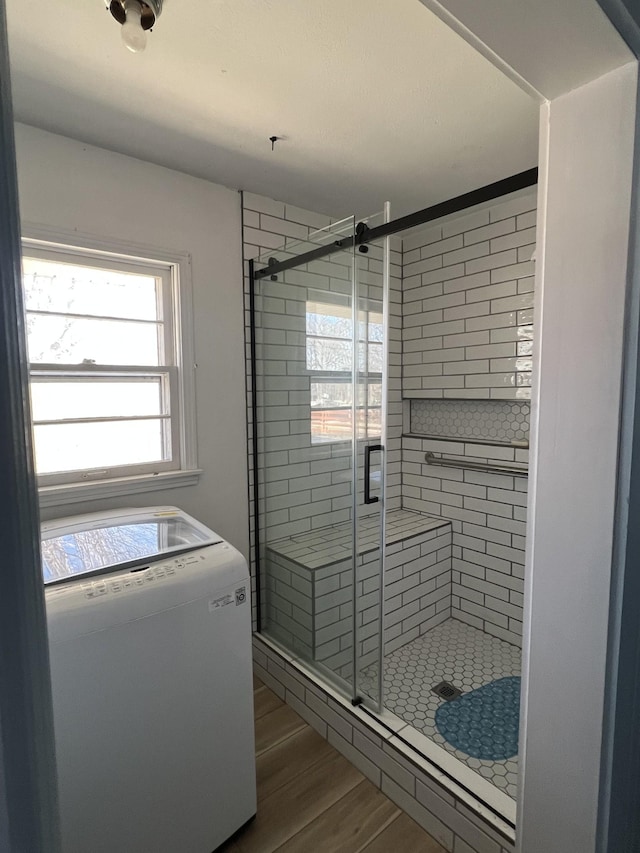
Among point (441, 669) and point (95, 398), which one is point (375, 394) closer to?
point (95, 398)

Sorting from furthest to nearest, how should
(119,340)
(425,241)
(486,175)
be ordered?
Result: (425,241) < (486,175) < (119,340)

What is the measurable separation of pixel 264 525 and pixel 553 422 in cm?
166

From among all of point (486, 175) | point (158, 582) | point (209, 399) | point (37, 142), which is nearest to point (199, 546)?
point (158, 582)

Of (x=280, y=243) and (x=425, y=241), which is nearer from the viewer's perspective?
(x=280, y=243)

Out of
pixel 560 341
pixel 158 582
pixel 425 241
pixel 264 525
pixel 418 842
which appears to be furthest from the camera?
pixel 425 241

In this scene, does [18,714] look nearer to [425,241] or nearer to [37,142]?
[37,142]

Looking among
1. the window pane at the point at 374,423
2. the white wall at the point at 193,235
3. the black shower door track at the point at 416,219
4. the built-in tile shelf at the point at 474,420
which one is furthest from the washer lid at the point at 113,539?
the built-in tile shelf at the point at 474,420

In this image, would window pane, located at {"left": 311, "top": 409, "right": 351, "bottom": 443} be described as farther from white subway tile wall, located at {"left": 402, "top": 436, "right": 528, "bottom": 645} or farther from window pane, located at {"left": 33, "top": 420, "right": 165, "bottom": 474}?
white subway tile wall, located at {"left": 402, "top": 436, "right": 528, "bottom": 645}

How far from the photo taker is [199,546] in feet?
4.60

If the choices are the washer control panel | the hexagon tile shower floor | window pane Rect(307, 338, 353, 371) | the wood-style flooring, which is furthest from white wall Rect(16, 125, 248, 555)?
the hexagon tile shower floor

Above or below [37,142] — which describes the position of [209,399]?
below

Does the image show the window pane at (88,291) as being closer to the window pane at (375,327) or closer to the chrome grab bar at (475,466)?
the window pane at (375,327)

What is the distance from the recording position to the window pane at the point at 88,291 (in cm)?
167

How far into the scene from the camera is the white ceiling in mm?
1118
